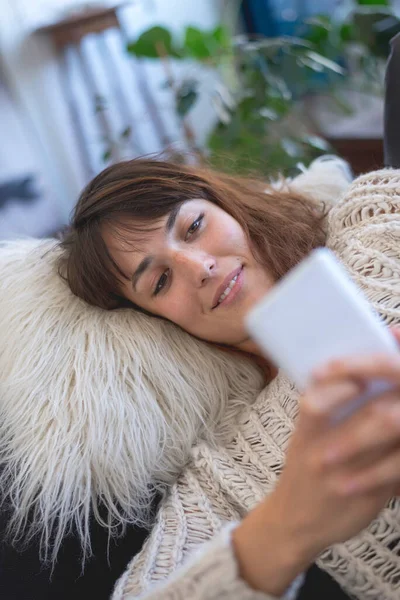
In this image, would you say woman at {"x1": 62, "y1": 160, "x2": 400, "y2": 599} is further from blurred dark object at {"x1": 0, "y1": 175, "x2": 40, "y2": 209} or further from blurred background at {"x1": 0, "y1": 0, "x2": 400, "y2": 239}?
blurred dark object at {"x1": 0, "y1": 175, "x2": 40, "y2": 209}

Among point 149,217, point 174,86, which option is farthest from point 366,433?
point 174,86

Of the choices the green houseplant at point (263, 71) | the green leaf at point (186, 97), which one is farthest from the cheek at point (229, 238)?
the green leaf at point (186, 97)

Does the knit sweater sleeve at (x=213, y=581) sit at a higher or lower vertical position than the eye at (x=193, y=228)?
lower

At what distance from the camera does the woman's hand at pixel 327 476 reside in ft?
1.47

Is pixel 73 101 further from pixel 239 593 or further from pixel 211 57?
pixel 239 593

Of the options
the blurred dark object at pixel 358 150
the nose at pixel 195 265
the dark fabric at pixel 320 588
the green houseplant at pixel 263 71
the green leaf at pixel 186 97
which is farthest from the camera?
the blurred dark object at pixel 358 150

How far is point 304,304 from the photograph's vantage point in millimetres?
442

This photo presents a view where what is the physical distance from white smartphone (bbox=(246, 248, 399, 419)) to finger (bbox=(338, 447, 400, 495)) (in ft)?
0.23

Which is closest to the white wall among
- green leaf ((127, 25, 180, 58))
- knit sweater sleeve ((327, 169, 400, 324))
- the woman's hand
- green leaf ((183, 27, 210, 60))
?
green leaf ((127, 25, 180, 58))

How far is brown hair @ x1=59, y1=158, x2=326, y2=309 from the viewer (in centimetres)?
102

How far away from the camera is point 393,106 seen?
3.47 ft

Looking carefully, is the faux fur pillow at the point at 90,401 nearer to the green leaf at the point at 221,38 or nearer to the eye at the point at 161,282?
the eye at the point at 161,282

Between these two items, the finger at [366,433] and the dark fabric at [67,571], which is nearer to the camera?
the finger at [366,433]

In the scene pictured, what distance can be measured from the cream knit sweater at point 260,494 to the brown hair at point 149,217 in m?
0.08
